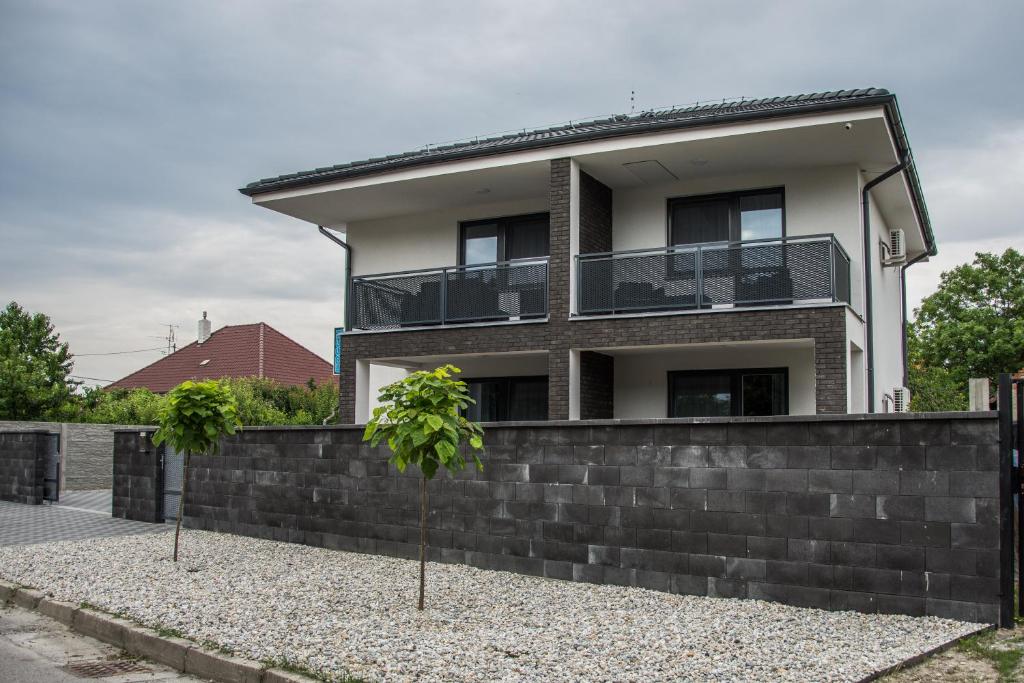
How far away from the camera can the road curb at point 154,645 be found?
595cm

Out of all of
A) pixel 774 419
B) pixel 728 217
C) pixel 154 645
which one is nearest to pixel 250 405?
pixel 728 217

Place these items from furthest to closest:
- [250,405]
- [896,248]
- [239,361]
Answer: [239,361] → [250,405] → [896,248]

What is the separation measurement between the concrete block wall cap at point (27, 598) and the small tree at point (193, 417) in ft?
5.68

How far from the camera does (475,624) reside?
700 cm

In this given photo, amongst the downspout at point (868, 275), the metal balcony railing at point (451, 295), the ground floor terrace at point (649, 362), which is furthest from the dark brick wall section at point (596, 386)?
the downspout at point (868, 275)

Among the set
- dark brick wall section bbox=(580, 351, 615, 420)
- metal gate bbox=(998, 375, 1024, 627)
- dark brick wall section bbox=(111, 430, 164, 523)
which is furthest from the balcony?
dark brick wall section bbox=(111, 430, 164, 523)

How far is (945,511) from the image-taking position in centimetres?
689

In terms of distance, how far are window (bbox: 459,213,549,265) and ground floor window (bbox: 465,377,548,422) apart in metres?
2.32

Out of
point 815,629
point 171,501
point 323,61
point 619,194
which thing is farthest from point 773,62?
point 171,501

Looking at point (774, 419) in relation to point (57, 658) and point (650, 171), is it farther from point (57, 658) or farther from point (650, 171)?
point (650, 171)

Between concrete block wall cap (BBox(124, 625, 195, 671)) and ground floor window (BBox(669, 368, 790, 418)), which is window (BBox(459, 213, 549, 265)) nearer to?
ground floor window (BBox(669, 368, 790, 418))

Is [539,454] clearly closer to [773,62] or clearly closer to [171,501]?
[773,62]

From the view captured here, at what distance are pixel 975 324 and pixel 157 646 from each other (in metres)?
35.6

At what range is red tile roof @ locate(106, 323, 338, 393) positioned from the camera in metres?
38.8
